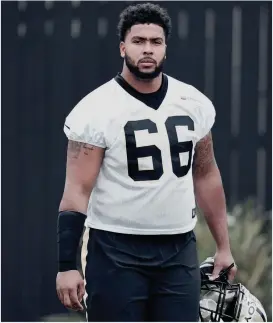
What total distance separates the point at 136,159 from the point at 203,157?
0.43 m

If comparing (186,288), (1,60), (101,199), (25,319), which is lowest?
(25,319)

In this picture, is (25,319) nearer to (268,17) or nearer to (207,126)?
(268,17)

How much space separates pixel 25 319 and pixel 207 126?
149 inches

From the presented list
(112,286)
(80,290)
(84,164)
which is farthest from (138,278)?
(84,164)

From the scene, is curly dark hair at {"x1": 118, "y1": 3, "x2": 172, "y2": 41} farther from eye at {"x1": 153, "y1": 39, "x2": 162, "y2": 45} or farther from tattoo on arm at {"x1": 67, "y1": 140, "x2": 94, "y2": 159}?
tattoo on arm at {"x1": 67, "y1": 140, "x2": 94, "y2": 159}

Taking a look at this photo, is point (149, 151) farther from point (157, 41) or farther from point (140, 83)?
point (157, 41)

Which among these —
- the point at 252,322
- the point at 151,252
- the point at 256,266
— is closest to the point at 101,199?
the point at 151,252

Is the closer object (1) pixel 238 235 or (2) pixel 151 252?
(2) pixel 151 252

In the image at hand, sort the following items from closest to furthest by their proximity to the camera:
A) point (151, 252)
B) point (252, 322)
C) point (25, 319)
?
1. point (151, 252)
2. point (252, 322)
3. point (25, 319)

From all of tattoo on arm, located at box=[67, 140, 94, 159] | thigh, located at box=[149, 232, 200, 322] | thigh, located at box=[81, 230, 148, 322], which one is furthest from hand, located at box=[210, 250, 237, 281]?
tattoo on arm, located at box=[67, 140, 94, 159]

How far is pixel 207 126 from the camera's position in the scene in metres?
5.45

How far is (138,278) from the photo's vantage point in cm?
525

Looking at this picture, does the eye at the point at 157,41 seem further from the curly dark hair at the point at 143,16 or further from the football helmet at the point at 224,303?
the football helmet at the point at 224,303

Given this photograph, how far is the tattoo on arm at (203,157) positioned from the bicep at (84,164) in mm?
482
